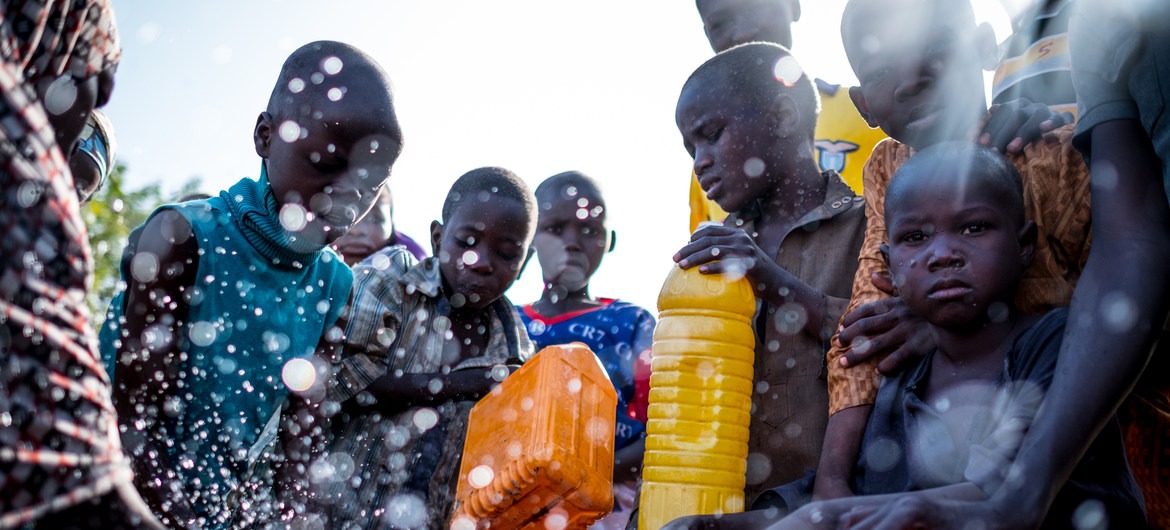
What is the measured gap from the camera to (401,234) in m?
5.94

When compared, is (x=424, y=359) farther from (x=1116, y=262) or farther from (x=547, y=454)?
(x=1116, y=262)

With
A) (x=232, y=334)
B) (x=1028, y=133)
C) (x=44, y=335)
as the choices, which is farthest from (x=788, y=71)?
(x=44, y=335)

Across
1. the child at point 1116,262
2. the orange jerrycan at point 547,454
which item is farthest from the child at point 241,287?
the child at point 1116,262

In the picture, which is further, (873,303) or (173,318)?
(173,318)

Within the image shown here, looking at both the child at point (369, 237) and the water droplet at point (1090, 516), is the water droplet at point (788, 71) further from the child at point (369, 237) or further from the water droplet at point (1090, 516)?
the child at point (369, 237)

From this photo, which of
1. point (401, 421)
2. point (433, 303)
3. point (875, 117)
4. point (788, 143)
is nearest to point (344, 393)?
point (401, 421)

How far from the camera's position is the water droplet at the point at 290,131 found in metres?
3.28

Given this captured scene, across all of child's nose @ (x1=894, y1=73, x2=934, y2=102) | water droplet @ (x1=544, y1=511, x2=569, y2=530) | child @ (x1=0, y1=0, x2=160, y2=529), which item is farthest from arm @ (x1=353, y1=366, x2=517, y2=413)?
child @ (x1=0, y1=0, x2=160, y2=529)

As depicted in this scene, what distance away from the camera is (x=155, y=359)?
2875 mm

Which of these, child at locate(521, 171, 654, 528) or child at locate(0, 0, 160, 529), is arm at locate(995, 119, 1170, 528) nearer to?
child at locate(0, 0, 160, 529)

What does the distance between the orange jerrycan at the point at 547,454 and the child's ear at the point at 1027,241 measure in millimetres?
1224

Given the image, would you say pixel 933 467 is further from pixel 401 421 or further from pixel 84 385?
pixel 401 421

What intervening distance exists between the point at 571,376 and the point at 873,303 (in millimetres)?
890

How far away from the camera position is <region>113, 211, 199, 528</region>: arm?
2.74 m
